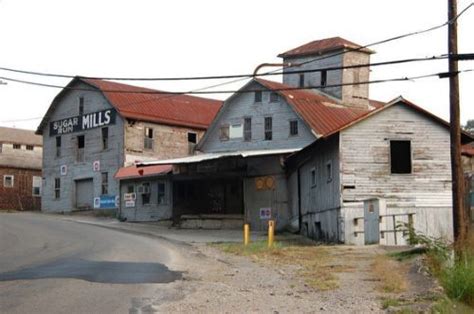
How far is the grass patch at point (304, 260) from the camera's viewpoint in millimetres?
15188

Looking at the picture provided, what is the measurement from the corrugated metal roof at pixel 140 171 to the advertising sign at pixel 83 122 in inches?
161

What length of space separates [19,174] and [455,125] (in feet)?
161

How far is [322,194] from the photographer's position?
31.3 meters

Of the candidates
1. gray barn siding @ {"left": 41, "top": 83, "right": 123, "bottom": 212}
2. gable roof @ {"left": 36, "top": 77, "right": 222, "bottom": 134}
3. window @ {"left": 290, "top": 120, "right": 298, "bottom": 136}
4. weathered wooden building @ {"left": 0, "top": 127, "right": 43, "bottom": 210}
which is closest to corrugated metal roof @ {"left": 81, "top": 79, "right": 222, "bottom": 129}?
gable roof @ {"left": 36, "top": 77, "right": 222, "bottom": 134}

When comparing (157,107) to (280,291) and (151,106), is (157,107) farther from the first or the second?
(280,291)

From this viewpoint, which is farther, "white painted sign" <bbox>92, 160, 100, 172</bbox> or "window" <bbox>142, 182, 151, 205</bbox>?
"white painted sign" <bbox>92, 160, 100, 172</bbox>

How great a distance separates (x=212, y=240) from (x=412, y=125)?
368 inches

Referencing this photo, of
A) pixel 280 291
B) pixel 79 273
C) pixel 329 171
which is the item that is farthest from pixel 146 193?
pixel 280 291

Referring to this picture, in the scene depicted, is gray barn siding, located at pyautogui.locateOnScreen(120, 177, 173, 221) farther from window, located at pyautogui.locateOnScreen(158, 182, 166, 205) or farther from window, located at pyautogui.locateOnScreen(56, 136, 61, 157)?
window, located at pyautogui.locateOnScreen(56, 136, 61, 157)

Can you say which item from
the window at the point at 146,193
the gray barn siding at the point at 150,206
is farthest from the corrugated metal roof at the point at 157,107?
the window at the point at 146,193

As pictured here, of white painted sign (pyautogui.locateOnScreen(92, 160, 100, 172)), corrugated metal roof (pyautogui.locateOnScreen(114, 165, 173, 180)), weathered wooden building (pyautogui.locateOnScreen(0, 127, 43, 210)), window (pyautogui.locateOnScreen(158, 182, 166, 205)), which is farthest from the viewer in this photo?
weathered wooden building (pyautogui.locateOnScreen(0, 127, 43, 210))

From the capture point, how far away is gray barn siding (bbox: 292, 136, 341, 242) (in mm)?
29188

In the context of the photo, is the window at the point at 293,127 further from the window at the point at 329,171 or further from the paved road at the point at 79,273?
the paved road at the point at 79,273

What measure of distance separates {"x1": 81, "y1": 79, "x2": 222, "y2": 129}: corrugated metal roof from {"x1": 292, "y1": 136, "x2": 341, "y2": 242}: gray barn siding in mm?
16521
